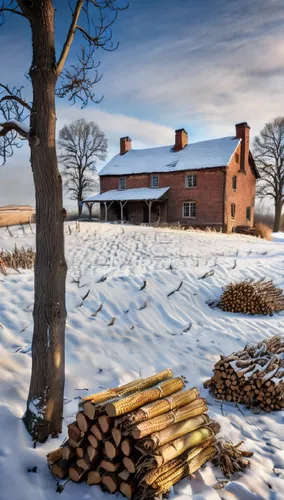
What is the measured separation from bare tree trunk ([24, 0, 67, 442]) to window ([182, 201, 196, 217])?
26.1 m

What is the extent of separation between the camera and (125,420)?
2.65 m

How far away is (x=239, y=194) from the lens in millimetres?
30422

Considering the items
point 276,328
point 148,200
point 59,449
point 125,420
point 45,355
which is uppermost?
point 148,200

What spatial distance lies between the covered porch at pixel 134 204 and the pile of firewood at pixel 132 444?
2597cm

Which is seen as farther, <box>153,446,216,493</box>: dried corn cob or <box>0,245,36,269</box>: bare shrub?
<box>0,245,36,269</box>: bare shrub

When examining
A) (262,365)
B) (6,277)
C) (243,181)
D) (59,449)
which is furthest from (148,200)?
(59,449)

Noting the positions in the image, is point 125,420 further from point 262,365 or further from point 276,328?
point 276,328

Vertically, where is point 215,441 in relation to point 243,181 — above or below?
below

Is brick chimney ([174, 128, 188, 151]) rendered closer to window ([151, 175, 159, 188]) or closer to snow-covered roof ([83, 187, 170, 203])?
window ([151, 175, 159, 188])

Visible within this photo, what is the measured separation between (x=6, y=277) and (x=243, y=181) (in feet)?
90.0

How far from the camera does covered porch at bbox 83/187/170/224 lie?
29.5m

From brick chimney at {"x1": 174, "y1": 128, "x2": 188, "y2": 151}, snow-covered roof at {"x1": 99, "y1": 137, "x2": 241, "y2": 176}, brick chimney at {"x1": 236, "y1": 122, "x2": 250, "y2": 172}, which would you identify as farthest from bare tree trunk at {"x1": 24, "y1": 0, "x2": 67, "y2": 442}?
brick chimney at {"x1": 174, "y1": 128, "x2": 188, "y2": 151}

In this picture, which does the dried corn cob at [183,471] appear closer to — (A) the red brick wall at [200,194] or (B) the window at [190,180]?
(A) the red brick wall at [200,194]

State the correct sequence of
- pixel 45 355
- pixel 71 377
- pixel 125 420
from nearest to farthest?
1. pixel 125 420
2. pixel 45 355
3. pixel 71 377
